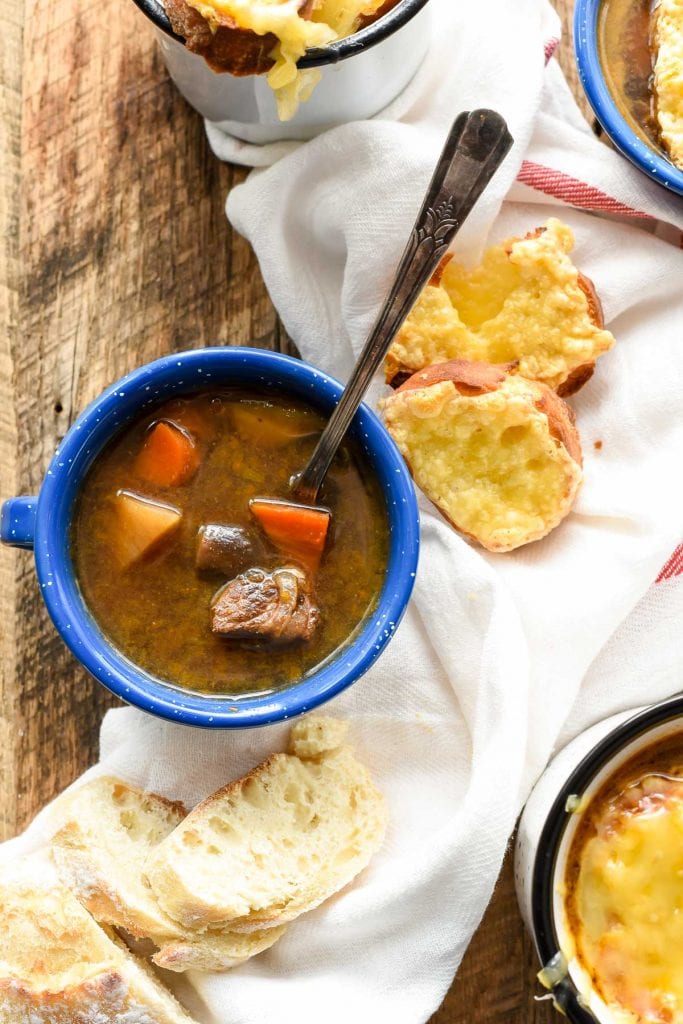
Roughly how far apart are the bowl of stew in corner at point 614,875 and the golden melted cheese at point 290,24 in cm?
157

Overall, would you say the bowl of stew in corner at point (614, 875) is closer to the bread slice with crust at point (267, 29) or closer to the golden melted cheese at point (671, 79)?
the golden melted cheese at point (671, 79)

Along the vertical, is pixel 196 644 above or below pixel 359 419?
below

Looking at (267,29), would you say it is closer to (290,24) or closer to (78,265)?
(290,24)

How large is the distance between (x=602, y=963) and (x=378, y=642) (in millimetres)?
952

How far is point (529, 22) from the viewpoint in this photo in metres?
2.95

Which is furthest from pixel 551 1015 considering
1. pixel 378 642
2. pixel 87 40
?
pixel 87 40

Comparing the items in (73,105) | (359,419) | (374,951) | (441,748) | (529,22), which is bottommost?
(374,951)

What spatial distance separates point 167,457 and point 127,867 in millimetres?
1001

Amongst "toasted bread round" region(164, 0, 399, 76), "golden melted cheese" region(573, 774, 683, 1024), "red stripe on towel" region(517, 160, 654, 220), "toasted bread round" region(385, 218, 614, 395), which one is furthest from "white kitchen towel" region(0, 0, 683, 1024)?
"toasted bread round" region(164, 0, 399, 76)

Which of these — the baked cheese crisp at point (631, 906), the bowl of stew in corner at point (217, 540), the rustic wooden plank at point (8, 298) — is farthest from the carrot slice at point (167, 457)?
the baked cheese crisp at point (631, 906)

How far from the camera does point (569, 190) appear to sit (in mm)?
2961

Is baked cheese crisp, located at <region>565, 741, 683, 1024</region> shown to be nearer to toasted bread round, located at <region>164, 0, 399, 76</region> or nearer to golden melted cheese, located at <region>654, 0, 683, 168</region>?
golden melted cheese, located at <region>654, 0, 683, 168</region>

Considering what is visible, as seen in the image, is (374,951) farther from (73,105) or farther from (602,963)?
(73,105)

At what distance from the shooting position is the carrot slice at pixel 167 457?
2602 millimetres
